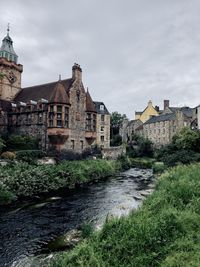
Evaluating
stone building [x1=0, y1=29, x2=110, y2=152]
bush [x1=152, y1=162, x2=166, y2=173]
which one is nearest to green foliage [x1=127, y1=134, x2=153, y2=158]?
stone building [x1=0, y1=29, x2=110, y2=152]

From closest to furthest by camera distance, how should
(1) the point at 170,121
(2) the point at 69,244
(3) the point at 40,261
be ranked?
(3) the point at 40,261 < (2) the point at 69,244 < (1) the point at 170,121

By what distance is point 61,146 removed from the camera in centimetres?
3597

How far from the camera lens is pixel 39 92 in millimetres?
41000

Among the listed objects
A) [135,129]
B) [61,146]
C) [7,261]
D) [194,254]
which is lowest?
[7,261]

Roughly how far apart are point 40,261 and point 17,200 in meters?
11.3

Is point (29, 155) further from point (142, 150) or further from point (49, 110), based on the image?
point (142, 150)

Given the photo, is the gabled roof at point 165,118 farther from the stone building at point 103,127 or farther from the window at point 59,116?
the window at point 59,116

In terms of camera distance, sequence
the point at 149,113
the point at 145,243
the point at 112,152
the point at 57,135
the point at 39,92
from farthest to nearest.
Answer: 1. the point at 149,113
2. the point at 112,152
3. the point at 39,92
4. the point at 57,135
5. the point at 145,243

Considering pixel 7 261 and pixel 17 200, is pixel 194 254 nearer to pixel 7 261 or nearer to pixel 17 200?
pixel 7 261

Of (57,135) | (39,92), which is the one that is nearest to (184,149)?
(57,135)

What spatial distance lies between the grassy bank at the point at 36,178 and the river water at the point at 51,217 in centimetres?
189

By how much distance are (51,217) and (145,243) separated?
8.95m

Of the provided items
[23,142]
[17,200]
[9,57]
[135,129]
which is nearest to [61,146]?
[23,142]

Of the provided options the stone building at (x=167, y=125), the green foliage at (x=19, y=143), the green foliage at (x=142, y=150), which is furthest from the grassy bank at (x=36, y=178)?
the stone building at (x=167, y=125)
